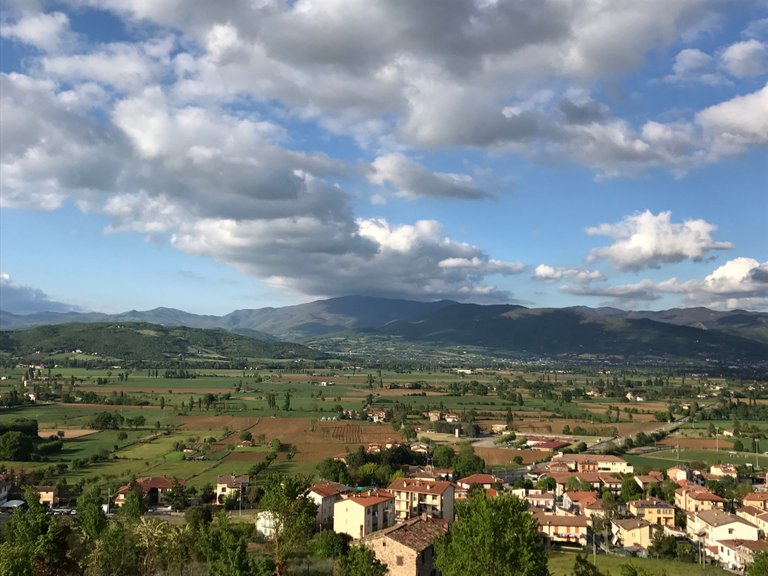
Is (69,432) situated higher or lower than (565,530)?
lower

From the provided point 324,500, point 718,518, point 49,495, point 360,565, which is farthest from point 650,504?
point 49,495

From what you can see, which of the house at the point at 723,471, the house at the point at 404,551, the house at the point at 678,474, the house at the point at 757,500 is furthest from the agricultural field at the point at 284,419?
the house at the point at 404,551

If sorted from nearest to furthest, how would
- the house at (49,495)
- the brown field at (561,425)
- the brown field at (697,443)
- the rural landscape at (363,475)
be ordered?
the rural landscape at (363,475), the house at (49,495), the brown field at (697,443), the brown field at (561,425)

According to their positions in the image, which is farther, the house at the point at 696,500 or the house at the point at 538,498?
the house at the point at 538,498

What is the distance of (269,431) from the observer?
285 ft

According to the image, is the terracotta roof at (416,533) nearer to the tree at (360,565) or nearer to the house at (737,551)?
the tree at (360,565)

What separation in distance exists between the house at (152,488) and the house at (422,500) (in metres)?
19.1

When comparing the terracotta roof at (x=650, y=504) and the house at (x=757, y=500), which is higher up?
the house at (x=757, y=500)

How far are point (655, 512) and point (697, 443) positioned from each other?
41857mm

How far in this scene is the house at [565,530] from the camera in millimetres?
44812

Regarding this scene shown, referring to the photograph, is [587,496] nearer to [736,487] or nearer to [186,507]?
[736,487]

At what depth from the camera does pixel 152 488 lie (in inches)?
2062

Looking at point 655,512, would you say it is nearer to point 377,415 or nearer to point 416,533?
point 416,533

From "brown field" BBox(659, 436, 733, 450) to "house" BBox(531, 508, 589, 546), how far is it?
46879 mm
